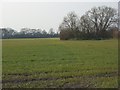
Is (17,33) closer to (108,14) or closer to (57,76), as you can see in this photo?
(108,14)

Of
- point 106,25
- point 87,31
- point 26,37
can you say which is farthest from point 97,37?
point 26,37

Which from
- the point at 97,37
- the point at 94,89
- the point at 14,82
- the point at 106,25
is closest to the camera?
the point at 94,89

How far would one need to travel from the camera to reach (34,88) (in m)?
8.83

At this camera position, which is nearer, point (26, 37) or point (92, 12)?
point (92, 12)

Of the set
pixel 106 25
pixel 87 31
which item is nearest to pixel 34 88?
pixel 87 31

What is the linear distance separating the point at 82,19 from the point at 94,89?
95703 millimetres

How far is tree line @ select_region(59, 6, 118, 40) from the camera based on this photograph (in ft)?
326

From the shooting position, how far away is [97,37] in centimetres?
9825

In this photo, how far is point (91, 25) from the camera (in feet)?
342

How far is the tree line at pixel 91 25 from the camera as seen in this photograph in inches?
3912

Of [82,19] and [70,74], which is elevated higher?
[82,19]

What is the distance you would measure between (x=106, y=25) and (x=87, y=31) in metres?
13.0

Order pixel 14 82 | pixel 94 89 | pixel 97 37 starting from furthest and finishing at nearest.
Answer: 1. pixel 97 37
2. pixel 14 82
3. pixel 94 89

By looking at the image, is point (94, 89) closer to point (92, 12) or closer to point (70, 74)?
point (70, 74)
